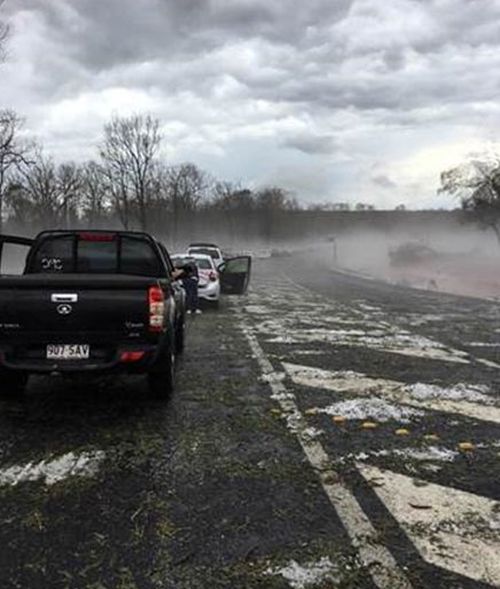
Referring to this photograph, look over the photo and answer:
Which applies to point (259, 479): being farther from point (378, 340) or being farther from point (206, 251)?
point (206, 251)

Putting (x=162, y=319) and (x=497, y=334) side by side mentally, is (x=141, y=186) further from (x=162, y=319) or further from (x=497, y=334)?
(x=162, y=319)

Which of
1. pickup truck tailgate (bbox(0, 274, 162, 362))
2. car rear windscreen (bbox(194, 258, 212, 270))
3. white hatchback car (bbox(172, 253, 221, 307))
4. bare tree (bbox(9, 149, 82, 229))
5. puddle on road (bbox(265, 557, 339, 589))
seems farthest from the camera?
bare tree (bbox(9, 149, 82, 229))

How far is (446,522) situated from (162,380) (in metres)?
3.76

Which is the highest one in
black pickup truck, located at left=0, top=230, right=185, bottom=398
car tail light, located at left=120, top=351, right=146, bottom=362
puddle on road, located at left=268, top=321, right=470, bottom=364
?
black pickup truck, located at left=0, top=230, right=185, bottom=398

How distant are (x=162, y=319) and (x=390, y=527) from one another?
10.7ft

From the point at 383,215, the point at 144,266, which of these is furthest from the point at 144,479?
the point at 383,215

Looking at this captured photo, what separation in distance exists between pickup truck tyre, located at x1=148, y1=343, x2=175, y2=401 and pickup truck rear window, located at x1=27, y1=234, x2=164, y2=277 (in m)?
1.54

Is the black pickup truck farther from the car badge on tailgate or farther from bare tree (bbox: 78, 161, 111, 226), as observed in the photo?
bare tree (bbox: 78, 161, 111, 226)

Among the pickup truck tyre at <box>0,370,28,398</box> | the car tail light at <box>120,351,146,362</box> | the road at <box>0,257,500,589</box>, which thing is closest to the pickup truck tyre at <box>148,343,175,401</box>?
the road at <box>0,257,500,589</box>

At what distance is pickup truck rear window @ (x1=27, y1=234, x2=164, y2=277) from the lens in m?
8.45

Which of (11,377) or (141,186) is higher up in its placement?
(141,186)

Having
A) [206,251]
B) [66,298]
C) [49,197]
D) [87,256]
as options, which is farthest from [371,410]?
[49,197]

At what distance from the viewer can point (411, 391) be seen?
7883mm

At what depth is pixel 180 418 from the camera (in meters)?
6.75
